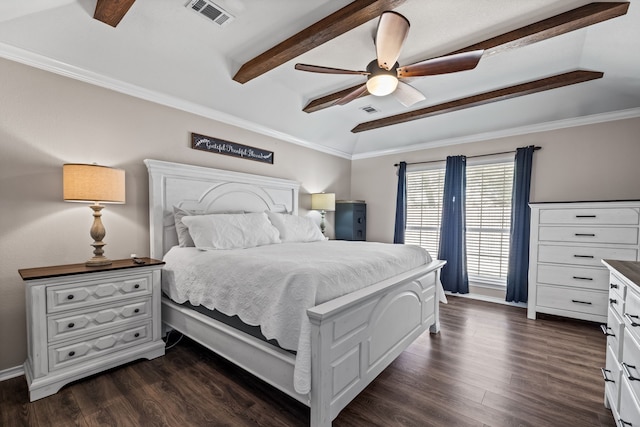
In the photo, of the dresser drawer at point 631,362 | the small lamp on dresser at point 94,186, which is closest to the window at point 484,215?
the dresser drawer at point 631,362

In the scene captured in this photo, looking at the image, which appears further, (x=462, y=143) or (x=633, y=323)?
(x=462, y=143)

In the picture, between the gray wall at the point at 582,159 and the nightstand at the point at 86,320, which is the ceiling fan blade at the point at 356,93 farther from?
the gray wall at the point at 582,159

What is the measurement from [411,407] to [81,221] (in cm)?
292

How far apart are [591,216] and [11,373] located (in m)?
5.34

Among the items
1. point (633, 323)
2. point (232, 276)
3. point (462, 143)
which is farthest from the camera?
point (462, 143)

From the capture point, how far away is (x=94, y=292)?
2.04m

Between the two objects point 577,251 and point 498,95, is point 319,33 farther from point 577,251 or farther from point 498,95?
point 577,251

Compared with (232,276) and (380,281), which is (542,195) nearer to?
(380,281)

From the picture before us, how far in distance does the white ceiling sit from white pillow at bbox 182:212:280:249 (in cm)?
134

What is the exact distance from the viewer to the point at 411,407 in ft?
5.81

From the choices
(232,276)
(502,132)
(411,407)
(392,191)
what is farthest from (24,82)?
(502,132)

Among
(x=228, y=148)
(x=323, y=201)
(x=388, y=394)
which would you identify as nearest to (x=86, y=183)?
(x=228, y=148)

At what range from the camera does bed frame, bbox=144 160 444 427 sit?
1.47 metres

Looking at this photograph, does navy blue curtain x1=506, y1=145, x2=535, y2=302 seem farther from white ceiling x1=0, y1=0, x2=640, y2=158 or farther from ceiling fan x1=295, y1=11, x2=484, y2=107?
ceiling fan x1=295, y1=11, x2=484, y2=107
